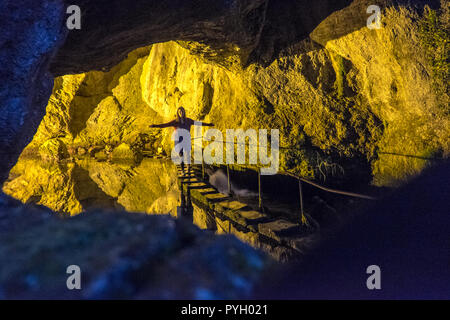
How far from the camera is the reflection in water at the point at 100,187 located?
6.08m

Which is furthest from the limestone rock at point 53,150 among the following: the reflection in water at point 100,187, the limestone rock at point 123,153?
the reflection in water at point 100,187

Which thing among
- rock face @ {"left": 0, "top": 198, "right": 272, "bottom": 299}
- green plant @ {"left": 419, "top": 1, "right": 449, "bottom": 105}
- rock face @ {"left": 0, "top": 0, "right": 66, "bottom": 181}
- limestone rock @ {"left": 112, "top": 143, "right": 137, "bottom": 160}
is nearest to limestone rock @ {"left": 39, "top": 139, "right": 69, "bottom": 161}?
limestone rock @ {"left": 112, "top": 143, "right": 137, "bottom": 160}

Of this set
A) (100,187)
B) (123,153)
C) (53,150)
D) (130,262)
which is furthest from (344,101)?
(53,150)

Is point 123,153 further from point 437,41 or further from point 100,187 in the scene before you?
point 437,41

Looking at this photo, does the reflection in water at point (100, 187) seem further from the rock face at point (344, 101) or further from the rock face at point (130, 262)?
the rock face at point (344, 101)

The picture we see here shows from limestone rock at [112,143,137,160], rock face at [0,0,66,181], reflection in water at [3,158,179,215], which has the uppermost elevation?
rock face at [0,0,66,181]

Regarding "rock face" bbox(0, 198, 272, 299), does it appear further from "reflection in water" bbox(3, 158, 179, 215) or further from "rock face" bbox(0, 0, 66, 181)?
"reflection in water" bbox(3, 158, 179, 215)

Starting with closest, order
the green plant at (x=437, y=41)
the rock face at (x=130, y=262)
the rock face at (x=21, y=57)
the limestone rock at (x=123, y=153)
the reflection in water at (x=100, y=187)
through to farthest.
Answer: the rock face at (x=130, y=262) < the rock face at (x=21, y=57) < the green plant at (x=437, y=41) < the reflection in water at (x=100, y=187) < the limestone rock at (x=123, y=153)

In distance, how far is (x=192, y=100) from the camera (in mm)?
11672

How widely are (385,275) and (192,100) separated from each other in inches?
407

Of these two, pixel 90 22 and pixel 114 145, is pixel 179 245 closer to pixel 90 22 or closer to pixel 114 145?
pixel 90 22

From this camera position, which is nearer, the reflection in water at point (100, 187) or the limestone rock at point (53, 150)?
the reflection in water at point (100, 187)

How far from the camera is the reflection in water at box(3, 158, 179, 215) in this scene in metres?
6.08

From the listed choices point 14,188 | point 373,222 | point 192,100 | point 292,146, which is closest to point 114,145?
point 192,100
